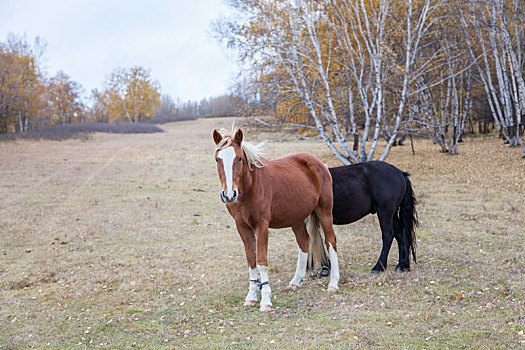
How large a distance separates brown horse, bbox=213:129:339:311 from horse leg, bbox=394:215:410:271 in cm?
116

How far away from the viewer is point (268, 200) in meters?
5.32

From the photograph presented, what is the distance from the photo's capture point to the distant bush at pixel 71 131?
36.0m

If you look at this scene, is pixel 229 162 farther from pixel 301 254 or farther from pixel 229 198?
pixel 301 254

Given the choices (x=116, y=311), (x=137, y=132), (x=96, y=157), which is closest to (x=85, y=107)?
(x=137, y=132)

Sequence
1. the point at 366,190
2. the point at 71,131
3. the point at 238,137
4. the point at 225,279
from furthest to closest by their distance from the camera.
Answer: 1. the point at 71,131
2. the point at 225,279
3. the point at 366,190
4. the point at 238,137

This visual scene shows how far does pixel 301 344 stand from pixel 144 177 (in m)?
16.9

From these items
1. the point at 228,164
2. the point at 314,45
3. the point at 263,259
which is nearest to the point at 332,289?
the point at 263,259

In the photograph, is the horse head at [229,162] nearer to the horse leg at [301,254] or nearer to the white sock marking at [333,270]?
the horse leg at [301,254]

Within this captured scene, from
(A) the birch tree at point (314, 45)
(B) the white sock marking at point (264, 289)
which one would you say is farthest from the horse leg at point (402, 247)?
(A) the birch tree at point (314, 45)

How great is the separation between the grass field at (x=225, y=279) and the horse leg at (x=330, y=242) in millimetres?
201

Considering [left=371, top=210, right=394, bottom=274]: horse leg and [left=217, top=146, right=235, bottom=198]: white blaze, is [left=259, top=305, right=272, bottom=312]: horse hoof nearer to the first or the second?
[left=217, top=146, right=235, bottom=198]: white blaze

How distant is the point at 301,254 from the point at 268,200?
1.27 meters

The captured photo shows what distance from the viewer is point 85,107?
8550 centimetres

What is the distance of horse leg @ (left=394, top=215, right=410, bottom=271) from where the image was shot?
6.41 m
